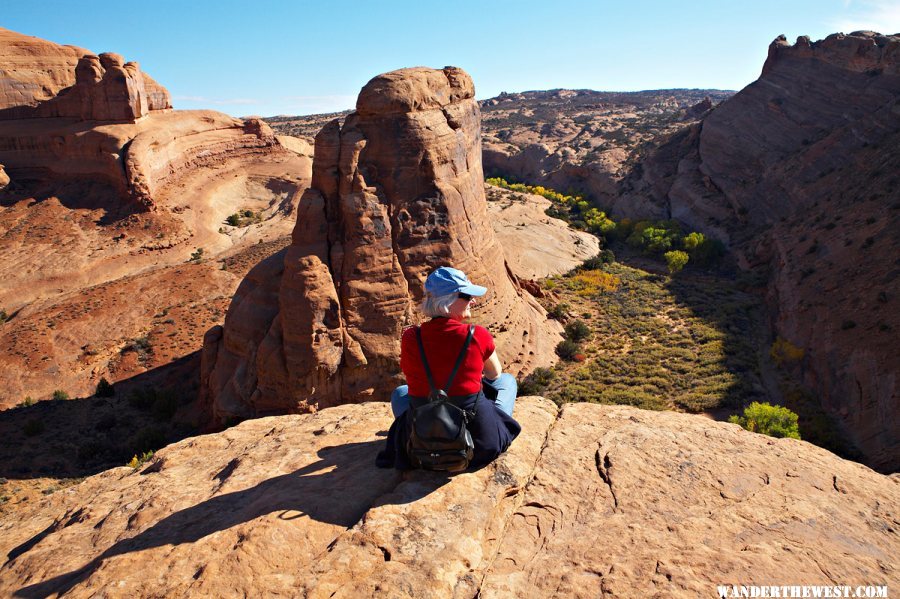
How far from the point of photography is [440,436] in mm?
5168

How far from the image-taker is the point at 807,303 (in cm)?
2731

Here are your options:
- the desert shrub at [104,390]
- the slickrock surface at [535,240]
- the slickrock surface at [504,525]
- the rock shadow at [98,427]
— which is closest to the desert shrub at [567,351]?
the slickrock surface at [535,240]

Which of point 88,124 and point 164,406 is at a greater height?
point 88,124

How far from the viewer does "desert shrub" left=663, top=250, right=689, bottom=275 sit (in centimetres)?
4038

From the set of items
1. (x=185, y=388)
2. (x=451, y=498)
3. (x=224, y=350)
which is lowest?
(x=185, y=388)

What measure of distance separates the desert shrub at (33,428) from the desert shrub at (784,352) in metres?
31.8

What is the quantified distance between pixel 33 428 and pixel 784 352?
106 ft

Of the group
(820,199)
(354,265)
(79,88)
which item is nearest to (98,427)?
(354,265)

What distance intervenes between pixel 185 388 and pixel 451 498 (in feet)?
68.7

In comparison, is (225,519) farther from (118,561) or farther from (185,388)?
(185,388)

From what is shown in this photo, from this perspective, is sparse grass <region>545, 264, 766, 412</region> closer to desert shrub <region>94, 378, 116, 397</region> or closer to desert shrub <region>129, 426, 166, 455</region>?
desert shrub <region>129, 426, 166, 455</region>

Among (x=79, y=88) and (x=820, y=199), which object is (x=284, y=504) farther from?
(x=79, y=88)

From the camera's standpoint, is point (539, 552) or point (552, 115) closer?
point (539, 552)

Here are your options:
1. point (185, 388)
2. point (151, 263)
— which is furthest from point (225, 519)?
point (151, 263)
